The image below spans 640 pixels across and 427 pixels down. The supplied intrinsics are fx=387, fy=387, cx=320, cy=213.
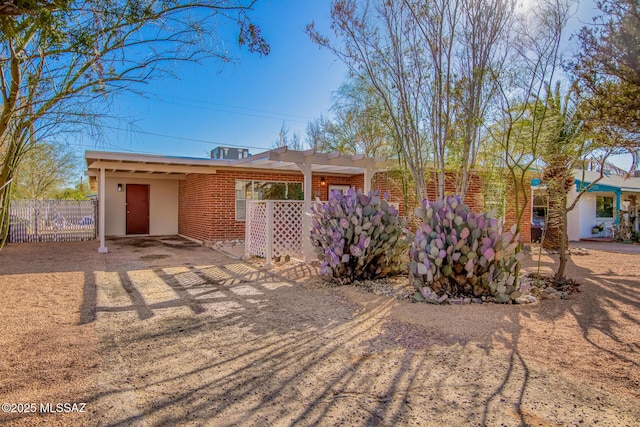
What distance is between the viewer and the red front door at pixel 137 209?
1503cm

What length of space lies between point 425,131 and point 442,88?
3.16 feet

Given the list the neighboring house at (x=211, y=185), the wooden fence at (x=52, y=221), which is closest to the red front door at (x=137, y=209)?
the neighboring house at (x=211, y=185)

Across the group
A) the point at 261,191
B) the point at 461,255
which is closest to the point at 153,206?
the point at 261,191

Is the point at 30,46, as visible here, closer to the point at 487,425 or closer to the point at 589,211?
the point at 487,425

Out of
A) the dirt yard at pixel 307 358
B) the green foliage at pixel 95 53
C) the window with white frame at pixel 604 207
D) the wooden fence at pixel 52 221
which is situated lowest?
the dirt yard at pixel 307 358

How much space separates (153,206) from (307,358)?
14.0 m

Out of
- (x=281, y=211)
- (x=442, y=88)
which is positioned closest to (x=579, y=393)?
(x=442, y=88)

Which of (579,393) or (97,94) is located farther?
(97,94)

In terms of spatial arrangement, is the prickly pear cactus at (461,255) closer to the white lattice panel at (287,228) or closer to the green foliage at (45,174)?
the white lattice panel at (287,228)

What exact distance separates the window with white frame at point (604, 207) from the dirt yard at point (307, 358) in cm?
1530

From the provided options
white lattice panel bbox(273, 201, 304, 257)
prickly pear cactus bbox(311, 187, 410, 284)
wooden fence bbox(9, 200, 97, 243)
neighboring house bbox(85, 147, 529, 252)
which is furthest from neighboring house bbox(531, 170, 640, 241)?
wooden fence bbox(9, 200, 97, 243)

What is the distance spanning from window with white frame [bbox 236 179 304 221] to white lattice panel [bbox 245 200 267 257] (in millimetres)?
2793

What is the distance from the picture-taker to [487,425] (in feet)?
7.30

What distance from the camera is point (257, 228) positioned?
359 inches
